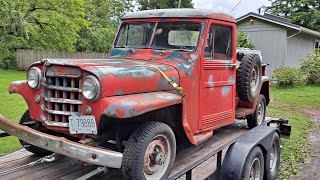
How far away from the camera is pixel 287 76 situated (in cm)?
1655

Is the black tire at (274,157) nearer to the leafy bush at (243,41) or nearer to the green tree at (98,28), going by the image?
the leafy bush at (243,41)

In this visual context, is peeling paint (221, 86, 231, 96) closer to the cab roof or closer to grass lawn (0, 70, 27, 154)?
the cab roof

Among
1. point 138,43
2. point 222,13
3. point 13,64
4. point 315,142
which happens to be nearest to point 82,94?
point 138,43

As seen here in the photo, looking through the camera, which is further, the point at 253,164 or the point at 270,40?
the point at 270,40

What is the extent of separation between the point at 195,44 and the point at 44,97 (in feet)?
6.08

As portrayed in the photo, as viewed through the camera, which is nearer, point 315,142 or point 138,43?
point 138,43

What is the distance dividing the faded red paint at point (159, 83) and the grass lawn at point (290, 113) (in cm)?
211

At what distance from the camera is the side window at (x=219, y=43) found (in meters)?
4.32

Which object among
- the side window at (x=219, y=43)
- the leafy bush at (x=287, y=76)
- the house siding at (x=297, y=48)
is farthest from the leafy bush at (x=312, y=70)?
the side window at (x=219, y=43)

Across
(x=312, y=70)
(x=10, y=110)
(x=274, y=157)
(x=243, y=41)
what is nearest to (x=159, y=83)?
(x=274, y=157)

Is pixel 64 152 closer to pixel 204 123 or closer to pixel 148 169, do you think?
pixel 148 169

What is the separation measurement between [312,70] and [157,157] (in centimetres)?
1588

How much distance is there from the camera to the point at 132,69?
336cm

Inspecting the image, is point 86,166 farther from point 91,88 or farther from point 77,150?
point 91,88
